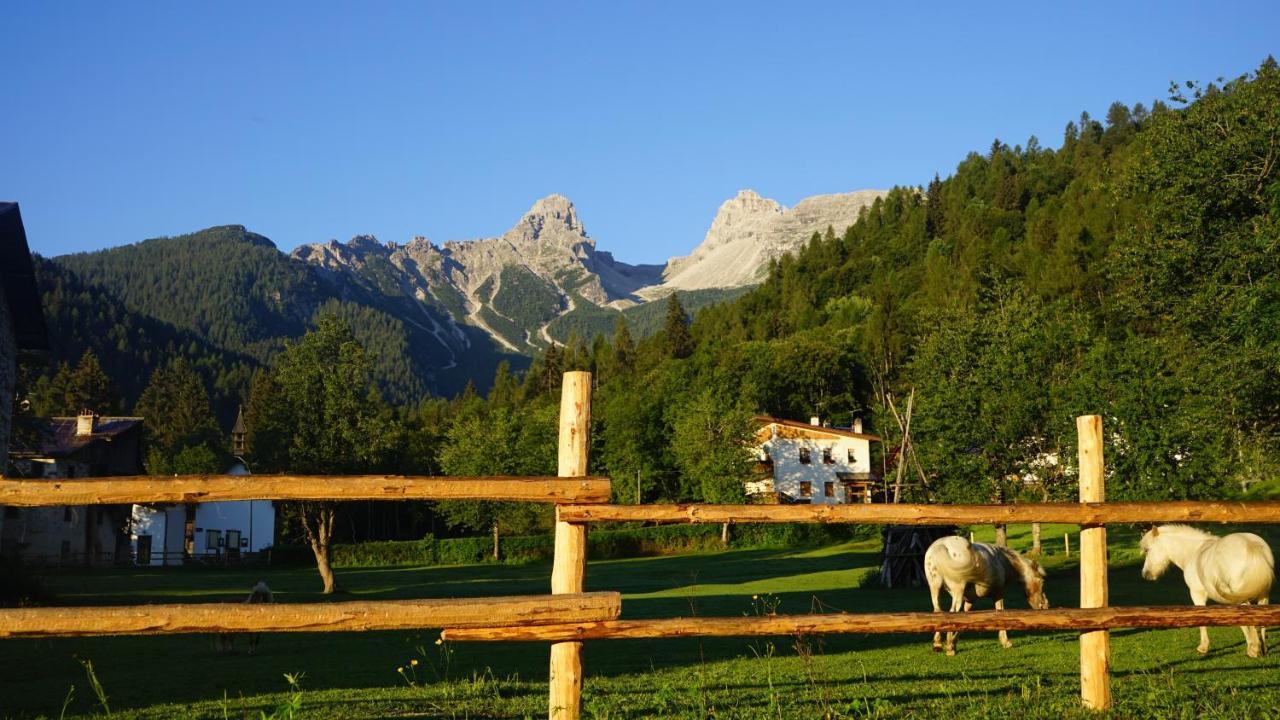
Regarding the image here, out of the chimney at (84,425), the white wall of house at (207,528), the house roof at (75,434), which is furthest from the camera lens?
the white wall of house at (207,528)

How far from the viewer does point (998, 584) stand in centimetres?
1647

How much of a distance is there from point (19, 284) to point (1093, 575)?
1035 inches

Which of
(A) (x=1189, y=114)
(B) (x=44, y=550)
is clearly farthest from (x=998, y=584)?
(B) (x=44, y=550)

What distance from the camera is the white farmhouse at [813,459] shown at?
96.8 meters

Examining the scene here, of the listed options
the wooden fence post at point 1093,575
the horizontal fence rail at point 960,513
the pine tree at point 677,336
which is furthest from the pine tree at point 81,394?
the wooden fence post at point 1093,575

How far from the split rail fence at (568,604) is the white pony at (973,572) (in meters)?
6.33

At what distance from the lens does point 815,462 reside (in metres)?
97.8

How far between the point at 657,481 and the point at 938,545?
85880 millimetres

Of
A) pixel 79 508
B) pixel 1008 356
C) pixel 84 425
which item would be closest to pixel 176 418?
pixel 84 425

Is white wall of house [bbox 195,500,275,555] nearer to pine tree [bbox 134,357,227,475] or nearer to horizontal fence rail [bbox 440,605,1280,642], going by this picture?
pine tree [bbox 134,357,227,475]

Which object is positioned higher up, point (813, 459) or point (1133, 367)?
point (1133, 367)

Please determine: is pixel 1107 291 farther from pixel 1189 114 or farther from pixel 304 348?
pixel 304 348

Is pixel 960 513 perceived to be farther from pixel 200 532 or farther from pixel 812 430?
pixel 812 430

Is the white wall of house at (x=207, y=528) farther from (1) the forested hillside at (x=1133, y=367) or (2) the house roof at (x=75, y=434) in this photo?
(1) the forested hillside at (x=1133, y=367)
